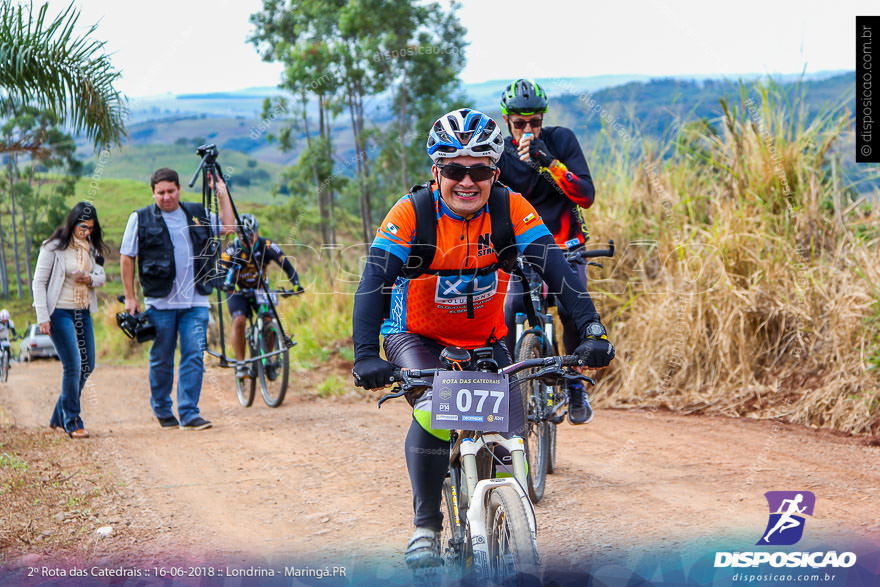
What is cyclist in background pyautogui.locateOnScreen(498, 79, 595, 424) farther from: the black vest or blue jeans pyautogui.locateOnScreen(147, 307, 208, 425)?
blue jeans pyautogui.locateOnScreen(147, 307, 208, 425)

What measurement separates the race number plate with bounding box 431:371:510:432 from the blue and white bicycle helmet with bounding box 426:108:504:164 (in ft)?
2.92

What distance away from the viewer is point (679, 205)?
31.0 ft

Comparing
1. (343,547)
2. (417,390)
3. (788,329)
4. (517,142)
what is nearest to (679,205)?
A: (788,329)

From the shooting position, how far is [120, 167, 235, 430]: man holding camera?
7875 mm

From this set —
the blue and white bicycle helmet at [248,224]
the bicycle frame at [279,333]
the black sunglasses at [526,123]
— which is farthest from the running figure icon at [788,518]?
the blue and white bicycle helmet at [248,224]

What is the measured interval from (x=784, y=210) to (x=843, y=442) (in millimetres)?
2858

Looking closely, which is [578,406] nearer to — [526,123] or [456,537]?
[526,123]

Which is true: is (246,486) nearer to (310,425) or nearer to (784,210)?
(310,425)

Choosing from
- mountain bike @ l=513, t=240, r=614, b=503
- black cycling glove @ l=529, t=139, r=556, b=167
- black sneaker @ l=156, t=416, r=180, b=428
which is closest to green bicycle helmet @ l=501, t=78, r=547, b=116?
black cycling glove @ l=529, t=139, r=556, b=167

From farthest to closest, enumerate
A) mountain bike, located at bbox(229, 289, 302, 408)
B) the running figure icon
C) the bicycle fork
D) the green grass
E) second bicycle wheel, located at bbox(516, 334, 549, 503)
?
mountain bike, located at bbox(229, 289, 302, 408) → the green grass → second bicycle wheel, located at bbox(516, 334, 549, 503) → the running figure icon → the bicycle fork

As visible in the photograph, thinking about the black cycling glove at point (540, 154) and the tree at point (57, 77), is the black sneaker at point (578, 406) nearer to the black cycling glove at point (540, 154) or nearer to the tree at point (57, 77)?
the black cycling glove at point (540, 154)

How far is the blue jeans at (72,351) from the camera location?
7.64 m

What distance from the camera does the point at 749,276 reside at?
27.1 feet

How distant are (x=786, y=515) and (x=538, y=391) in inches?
59.7
